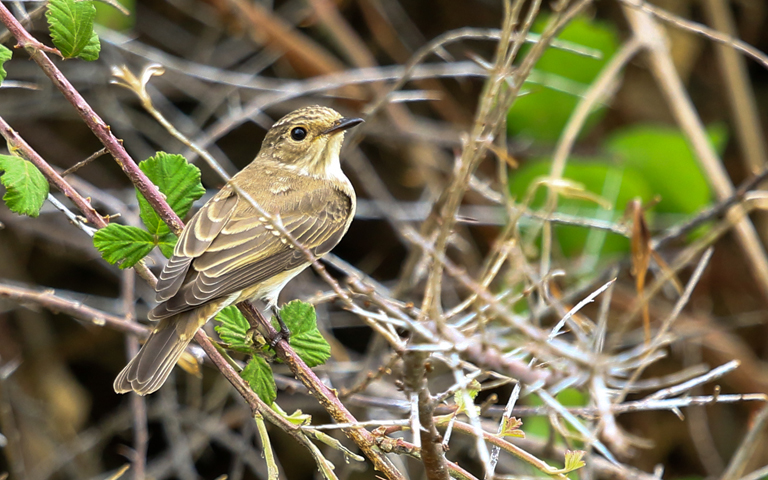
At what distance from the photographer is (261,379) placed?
248cm

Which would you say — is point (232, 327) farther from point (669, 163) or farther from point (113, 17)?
point (669, 163)

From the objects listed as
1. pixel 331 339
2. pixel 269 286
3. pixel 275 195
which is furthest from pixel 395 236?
pixel 269 286

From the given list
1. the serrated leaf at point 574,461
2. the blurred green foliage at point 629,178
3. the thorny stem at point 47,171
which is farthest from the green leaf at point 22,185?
the blurred green foliage at point 629,178

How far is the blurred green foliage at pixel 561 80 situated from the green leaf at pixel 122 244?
328 cm

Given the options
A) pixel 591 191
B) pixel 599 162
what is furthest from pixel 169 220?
pixel 599 162

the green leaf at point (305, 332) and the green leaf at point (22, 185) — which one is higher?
the green leaf at point (22, 185)

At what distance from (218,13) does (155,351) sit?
10.0ft

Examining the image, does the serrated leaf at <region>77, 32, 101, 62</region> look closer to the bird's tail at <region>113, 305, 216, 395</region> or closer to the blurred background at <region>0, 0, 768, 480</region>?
the bird's tail at <region>113, 305, 216, 395</region>

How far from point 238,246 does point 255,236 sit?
107 mm

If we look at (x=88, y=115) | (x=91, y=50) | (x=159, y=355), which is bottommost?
(x=159, y=355)

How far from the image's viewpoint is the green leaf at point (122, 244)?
2445mm

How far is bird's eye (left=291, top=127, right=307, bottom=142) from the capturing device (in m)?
4.27

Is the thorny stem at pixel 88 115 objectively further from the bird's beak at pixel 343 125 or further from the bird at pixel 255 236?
the bird's beak at pixel 343 125

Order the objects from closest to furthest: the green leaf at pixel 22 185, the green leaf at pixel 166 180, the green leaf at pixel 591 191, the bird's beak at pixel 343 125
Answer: the green leaf at pixel 22 185 < the green leaf at pixel 166 180 < the bird's beak at pixel 343 125 < the green leaf at pixel 591 191
